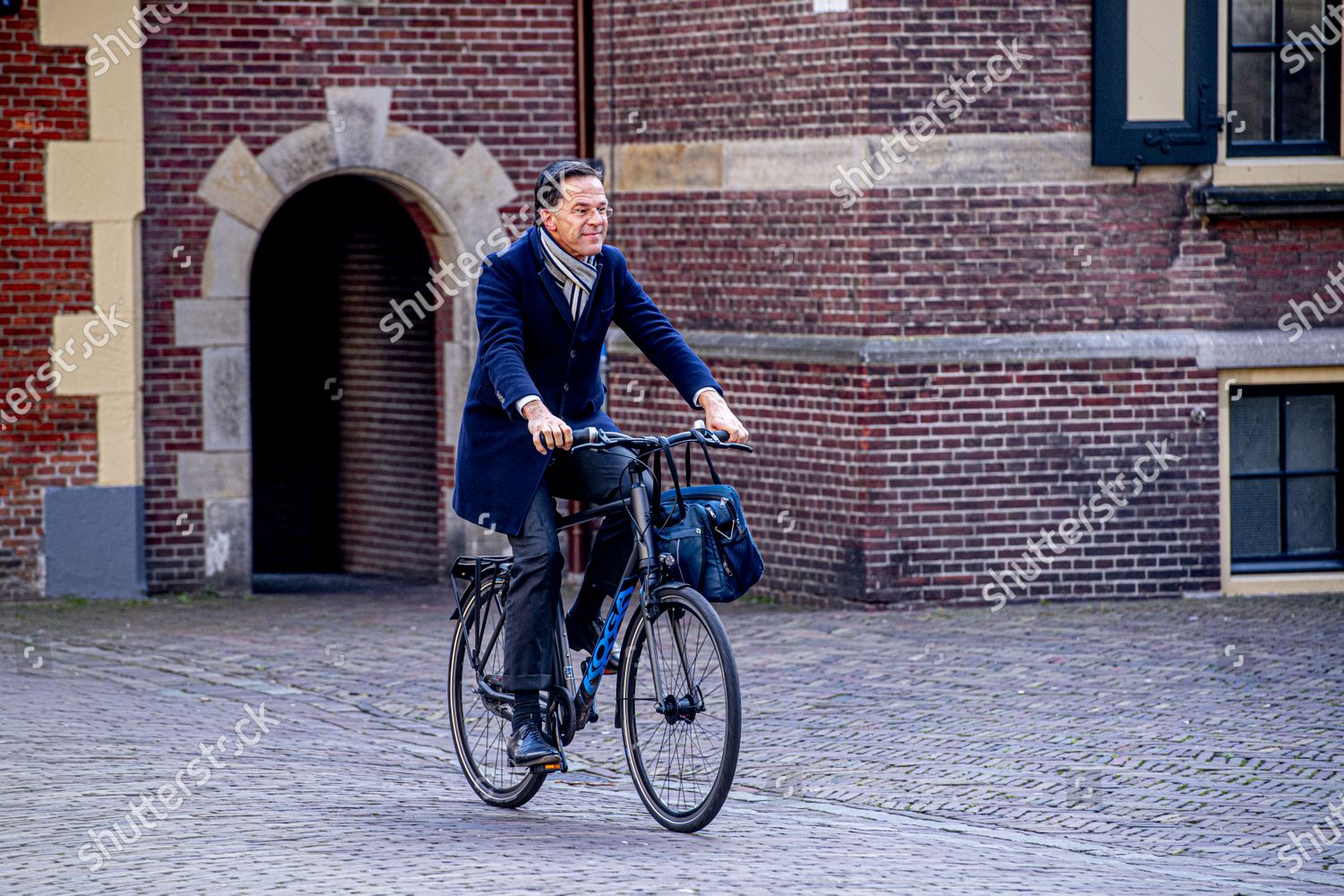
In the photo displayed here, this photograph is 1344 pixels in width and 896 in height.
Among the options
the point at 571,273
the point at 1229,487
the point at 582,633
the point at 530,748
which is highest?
the point at 571,273

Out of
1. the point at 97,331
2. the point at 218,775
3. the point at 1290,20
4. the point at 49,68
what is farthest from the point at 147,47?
the point at 1290,20

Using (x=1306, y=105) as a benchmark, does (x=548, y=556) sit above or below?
below

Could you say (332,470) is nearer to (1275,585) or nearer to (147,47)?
(147,47)

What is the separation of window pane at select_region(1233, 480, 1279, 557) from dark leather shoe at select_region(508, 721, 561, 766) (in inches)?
258

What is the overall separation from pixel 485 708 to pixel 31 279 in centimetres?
604

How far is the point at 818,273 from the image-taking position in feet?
37.2

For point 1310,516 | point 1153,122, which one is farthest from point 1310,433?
point 1153,122

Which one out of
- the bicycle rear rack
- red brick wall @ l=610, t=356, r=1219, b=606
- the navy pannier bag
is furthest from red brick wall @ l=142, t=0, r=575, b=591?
the navy pannier bag

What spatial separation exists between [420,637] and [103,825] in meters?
4.51

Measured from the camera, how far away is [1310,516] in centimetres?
1180

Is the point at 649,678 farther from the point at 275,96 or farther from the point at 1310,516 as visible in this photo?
the point at 275,96

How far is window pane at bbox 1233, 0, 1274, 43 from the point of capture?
11.5 meters

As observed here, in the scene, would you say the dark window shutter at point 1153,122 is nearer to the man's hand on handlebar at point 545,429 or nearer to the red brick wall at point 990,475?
the red brick wall at point 990,475

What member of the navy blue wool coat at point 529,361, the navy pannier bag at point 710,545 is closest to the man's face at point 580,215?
the navy blue wool coat at point 529,361
